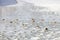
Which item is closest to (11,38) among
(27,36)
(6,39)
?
(6,39)

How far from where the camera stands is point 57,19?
3.40 metres

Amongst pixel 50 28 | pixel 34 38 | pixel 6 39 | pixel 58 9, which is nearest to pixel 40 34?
pixel 34 38

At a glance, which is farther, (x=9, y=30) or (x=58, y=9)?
(x=58, y=9)

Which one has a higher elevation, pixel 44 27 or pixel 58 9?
pixel 58 9

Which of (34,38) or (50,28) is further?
(50,28)

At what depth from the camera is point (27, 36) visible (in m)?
2.56

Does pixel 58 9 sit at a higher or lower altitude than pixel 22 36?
higher

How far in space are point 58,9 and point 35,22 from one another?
4.06 feet

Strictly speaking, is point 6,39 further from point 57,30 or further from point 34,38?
point 57,30

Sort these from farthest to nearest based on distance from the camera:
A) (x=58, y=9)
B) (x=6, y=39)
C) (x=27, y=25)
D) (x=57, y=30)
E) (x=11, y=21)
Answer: (x=58, y=9), (x=11, y=21), (x=27, y=25), (x=57, y=30), (x=6, y=39)

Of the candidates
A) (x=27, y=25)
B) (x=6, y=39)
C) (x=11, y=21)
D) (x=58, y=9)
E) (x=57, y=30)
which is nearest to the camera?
(x=6, y=39)

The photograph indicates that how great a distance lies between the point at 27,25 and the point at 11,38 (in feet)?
2.23

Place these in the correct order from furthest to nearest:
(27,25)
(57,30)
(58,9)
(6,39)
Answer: (58,9) → (27,25) → (57,30) → (6,39)

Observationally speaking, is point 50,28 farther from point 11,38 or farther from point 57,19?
point 11,38
